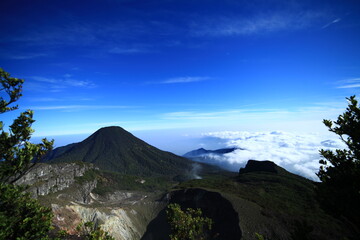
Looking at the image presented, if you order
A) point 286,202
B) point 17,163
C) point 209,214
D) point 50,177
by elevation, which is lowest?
point 286,202

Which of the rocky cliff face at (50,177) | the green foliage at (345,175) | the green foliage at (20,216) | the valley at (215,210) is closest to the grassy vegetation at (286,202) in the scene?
the valley at (215,210)

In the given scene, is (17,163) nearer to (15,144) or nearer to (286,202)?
(15,144)

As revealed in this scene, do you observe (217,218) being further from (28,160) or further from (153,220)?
(28,160)

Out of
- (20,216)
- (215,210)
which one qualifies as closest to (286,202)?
(215,210)

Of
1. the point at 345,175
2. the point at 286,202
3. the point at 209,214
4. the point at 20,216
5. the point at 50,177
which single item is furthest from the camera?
the point at 50,177

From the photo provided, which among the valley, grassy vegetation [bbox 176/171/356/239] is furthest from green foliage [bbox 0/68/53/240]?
the valley

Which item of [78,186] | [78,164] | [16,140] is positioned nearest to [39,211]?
[16,140]

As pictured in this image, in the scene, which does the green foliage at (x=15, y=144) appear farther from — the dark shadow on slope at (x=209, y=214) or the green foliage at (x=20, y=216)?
the dark shadow on slope at (x=209, y=214)
